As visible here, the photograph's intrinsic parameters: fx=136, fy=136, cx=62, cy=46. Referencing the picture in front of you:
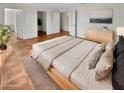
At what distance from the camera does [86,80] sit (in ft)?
5.04

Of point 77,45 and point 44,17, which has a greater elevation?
point 44,17

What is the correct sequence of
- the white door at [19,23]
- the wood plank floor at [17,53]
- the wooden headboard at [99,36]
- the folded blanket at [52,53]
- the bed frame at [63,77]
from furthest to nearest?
the wooden headboard at [99,36] → the folded blanket at [52,53] → the white door at [19,23] → the wood plank floor at [17,53] → the bed frame at [63,77]

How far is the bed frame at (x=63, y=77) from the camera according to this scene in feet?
5.85

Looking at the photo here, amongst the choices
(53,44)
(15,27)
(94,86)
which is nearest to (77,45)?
(53,44)

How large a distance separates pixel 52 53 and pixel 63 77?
0.63 meters

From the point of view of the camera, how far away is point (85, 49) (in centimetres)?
267

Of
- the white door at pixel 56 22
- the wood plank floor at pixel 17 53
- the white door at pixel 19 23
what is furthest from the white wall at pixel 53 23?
the white door at pixel 19 23

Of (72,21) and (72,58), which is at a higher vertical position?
(72,21)

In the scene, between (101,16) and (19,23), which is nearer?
(19,23)

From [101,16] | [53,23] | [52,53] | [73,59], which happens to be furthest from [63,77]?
[101,16]

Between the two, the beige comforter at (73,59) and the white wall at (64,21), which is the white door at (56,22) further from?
the beige comforter at (73,59)

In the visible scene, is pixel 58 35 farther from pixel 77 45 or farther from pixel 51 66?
pixel 51 66

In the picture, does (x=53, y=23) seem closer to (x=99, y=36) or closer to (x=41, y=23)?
(x=41, y=23)

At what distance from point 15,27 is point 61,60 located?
35.9 inches
